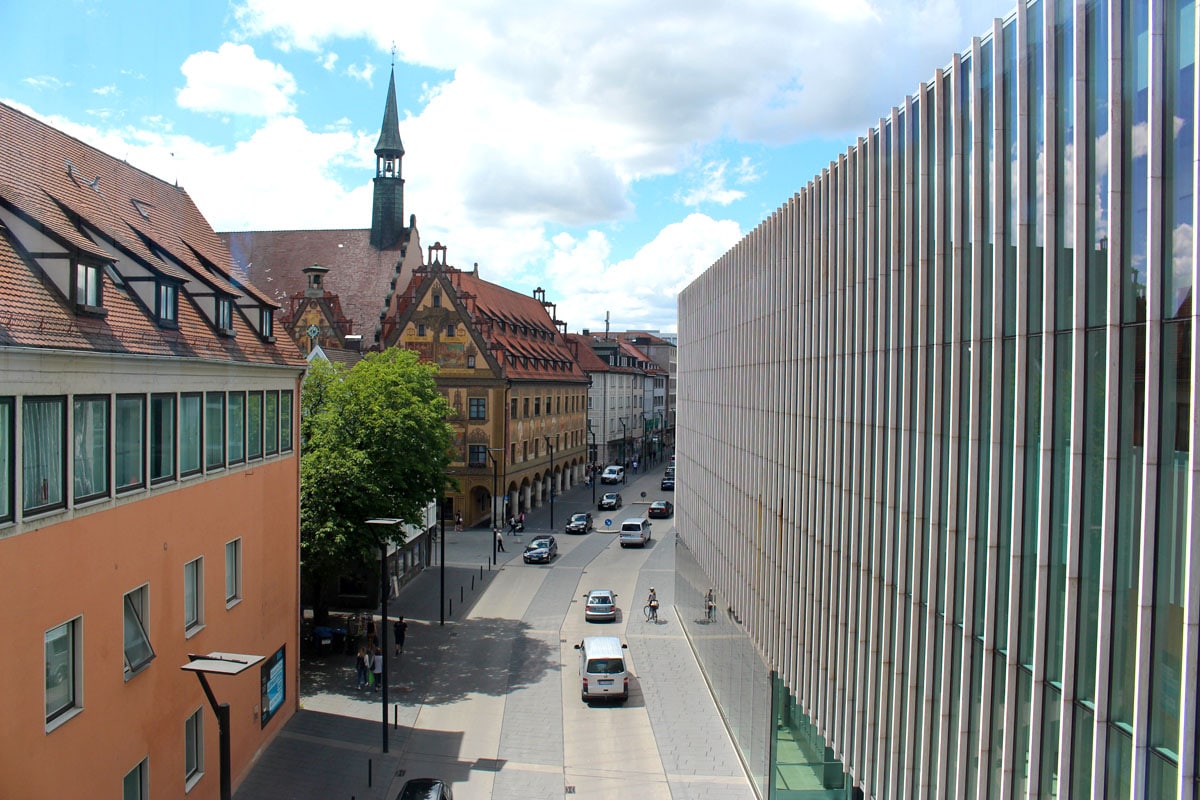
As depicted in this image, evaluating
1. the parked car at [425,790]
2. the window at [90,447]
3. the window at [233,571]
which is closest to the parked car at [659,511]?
the window at [233,571]

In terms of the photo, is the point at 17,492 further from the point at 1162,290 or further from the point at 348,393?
A: the point at 348,393

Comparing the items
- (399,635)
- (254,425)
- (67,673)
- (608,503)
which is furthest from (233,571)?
(608,503)

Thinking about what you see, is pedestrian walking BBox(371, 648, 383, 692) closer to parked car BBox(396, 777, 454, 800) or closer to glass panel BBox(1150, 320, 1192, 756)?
parked car BBox(396, 777, 454, 800)

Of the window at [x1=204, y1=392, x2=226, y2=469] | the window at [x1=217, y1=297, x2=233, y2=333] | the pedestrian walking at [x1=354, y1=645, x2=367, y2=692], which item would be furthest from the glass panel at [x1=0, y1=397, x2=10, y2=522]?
the pedestrian walking at [x1=354, y1=645, x2=367, y2=692]

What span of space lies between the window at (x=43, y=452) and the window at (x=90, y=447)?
368mm

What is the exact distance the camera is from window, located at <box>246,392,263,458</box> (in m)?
20.2

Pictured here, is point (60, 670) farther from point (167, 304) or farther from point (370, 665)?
point (370, 665)

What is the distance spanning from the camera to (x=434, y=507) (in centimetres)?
4425

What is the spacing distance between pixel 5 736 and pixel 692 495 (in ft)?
75.0

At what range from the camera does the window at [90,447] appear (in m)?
13.1

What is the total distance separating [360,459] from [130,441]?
543 inches

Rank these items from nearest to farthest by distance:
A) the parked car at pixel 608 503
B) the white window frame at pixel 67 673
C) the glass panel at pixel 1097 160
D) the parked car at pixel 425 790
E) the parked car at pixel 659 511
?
the glass panel at pixel 1097 160, the white window frame at pixel 67 673, the parked car at pixel 425 790, the parked car at pixel 659 511, the parked car at pixel 608 503

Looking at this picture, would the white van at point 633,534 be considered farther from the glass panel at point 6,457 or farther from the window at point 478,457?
the glass panel at point 6,457

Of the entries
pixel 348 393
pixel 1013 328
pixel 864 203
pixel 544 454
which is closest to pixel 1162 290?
pixel 1013 328
